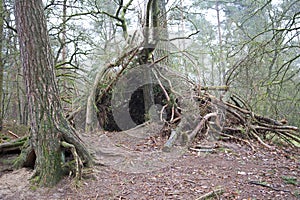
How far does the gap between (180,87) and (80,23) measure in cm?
443

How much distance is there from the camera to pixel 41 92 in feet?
10.2

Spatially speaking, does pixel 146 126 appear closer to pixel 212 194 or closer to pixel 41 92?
pixel 41 92

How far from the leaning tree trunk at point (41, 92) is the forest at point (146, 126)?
13 millimetres

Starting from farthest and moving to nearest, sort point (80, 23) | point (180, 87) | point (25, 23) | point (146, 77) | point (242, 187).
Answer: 1. point (80, 23)
2. point (146, 77)
3. point (180, 87)
4. point (25, 23)
5. point (242, 187)

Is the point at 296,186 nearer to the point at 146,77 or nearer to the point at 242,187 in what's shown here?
the point at 242,187

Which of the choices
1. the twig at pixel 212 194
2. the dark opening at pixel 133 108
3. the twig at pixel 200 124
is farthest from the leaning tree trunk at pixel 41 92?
the dark opening at pixel 133 108

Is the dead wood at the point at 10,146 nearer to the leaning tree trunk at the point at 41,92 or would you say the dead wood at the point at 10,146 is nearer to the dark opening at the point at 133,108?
the leaning tree trunk at the point at 41,92

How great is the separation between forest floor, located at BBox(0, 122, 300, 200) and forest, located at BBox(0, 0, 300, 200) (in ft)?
0.05

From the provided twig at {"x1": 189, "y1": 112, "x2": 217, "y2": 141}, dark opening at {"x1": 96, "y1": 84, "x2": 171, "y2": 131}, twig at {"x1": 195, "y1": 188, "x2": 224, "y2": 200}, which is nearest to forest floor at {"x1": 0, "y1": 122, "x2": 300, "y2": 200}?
twig at {"x1": 195, "y1": 188, "x2": 224, "y2": 200}

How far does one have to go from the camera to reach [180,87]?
5.68 meters

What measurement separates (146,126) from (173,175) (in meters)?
2.17

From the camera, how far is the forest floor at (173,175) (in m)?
2.80

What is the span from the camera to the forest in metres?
3.05

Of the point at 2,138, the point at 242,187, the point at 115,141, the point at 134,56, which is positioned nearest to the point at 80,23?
the point at 134,56
